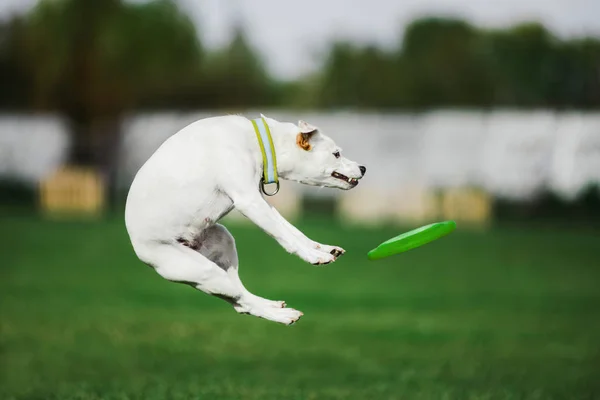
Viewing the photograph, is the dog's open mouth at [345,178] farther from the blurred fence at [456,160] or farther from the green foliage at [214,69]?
the green foliage at [214,69]

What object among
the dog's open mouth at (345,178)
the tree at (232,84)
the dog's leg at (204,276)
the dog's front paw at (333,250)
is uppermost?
the dog's open mouth at (345,178)

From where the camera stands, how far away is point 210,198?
8008mm

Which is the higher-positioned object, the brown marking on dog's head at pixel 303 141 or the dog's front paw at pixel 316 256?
the brown marking on dog's head at pixel 303 141

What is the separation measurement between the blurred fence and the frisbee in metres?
34.7

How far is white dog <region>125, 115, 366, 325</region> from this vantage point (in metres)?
7.93

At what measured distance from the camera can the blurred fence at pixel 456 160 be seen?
43531 millimetres

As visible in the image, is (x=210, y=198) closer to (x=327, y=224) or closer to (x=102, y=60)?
(x=327, y=224)

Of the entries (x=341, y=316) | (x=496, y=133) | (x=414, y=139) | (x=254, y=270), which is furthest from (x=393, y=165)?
(x=341, y=316)

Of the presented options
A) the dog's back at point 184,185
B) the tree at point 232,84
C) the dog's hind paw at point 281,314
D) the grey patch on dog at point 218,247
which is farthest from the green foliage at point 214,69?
the dog's hind paw at point 281,314

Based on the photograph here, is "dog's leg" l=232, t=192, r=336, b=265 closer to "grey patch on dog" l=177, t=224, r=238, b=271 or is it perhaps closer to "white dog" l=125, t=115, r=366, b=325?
"white dog" l=125, t=115, r=366, b=325

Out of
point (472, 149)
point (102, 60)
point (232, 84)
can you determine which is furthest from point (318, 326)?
point (232, 84)

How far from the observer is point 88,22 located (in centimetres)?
7025

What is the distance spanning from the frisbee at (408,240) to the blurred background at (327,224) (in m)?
4.42

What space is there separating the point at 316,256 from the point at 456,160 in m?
39.1
